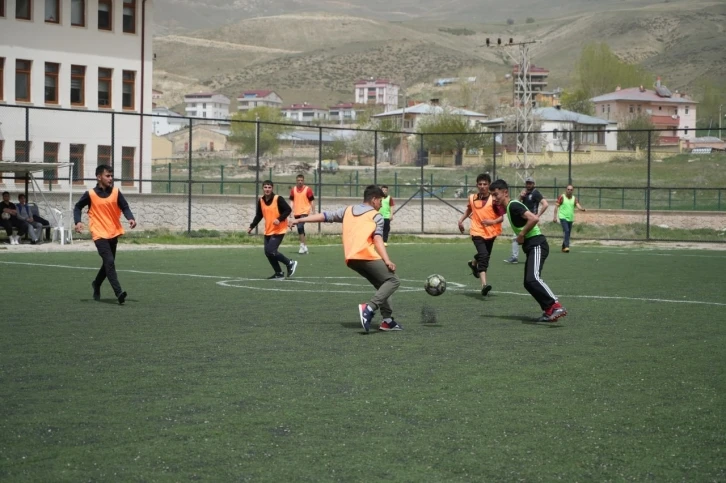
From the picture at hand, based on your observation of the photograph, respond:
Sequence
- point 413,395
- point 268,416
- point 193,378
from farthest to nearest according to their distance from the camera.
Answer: point 193,378, point 413,395, point 268,416

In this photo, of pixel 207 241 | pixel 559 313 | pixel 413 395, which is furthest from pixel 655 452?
pixel 207 241

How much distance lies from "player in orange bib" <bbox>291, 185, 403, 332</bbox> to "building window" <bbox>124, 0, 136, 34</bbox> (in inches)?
1709

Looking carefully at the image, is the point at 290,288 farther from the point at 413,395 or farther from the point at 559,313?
the point at 413,395

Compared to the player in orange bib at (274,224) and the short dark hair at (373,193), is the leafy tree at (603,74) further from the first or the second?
the short dark hair at (373,193)

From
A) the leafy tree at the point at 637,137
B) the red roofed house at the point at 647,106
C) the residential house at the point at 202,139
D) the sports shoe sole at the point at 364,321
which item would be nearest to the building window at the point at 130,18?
the leafy tree at the point at 637,137

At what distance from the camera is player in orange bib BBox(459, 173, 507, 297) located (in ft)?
55.7

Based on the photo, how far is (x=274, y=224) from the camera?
19.2m

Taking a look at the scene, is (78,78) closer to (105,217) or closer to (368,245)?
(105,217)

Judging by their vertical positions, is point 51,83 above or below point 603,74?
below

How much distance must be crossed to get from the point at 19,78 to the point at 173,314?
129 ft

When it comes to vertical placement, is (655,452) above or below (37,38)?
below

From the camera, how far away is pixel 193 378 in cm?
901

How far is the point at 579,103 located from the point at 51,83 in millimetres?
98416

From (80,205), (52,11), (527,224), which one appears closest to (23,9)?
(52,11)
